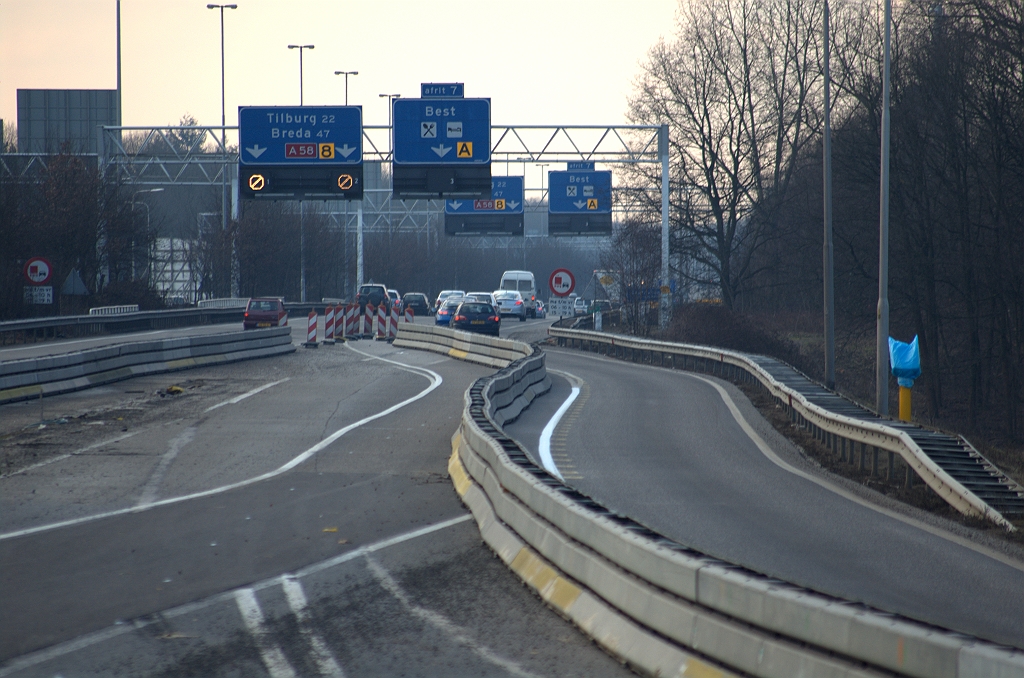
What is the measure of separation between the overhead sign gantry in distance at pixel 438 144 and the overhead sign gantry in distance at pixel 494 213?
2625 cm

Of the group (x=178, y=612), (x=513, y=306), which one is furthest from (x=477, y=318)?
(x=178, y=612)

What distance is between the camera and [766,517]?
10711 mm

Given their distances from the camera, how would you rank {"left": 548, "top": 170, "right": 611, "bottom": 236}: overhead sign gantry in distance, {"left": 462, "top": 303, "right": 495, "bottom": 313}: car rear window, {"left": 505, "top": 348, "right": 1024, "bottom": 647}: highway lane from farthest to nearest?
{"left": 548, "top": 170, "right": 611, "bottom": 236}: overhead sign gantry in distance → {"left": 462, "top": 303, "right": 495, "bottom": 313}: car rear window → {"left": 505, "top": 348, "right": 1024, "bottom": 647}: highway lane

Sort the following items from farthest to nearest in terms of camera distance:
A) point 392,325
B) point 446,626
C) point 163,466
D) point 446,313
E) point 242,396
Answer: point 446,313
point 392,325
point 242,396
point 163,466
point 446,626

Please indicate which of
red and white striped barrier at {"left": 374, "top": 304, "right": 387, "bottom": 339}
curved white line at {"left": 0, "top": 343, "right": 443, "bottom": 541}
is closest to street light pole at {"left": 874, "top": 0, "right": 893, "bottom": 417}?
curved white line at {"left": 0, "top": 343, "right": 443, "bottom": 541}

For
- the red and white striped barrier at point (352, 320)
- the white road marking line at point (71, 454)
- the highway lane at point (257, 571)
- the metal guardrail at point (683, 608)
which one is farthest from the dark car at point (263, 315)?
the metal guardrail at point (683, 608)

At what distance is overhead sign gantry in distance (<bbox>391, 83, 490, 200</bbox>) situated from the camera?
40.0 metres

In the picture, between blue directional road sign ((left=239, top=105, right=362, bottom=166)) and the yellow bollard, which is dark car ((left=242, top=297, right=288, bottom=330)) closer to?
blue directional road sign ((left=239, top=105, right=362, bottom=166))

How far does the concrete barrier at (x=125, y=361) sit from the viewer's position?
20406 mm

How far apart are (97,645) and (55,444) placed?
961 centimetres

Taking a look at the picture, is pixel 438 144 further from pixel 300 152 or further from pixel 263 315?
pixel 263 315

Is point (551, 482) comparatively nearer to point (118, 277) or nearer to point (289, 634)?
point (289, 634)

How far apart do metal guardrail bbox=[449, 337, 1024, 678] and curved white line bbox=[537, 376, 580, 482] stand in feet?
9.89

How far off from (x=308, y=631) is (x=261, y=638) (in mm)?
283
